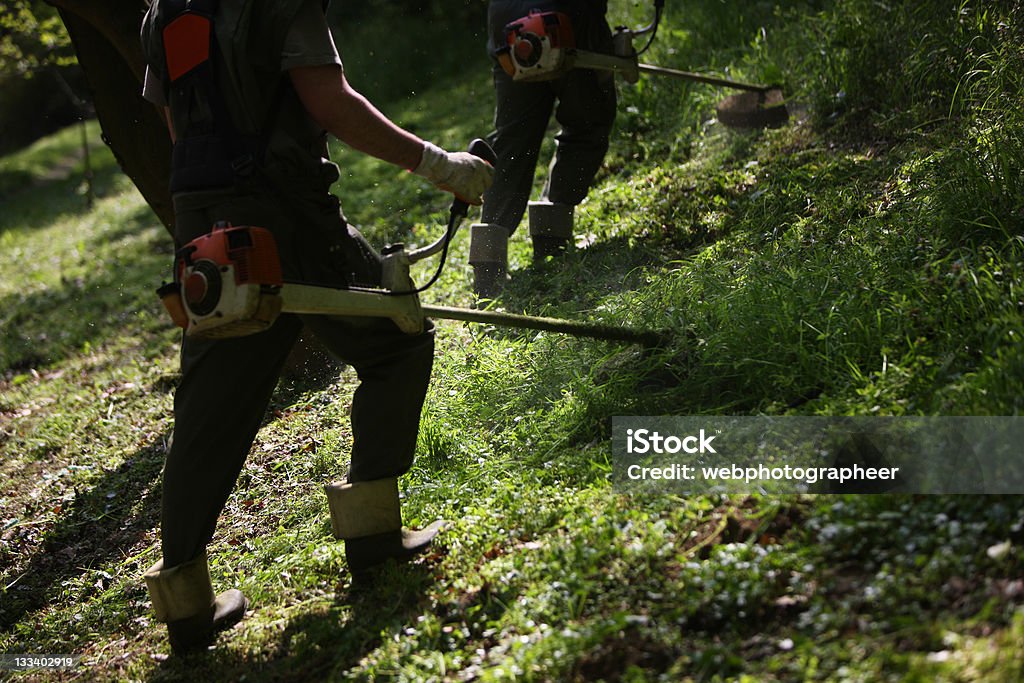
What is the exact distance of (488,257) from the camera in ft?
17.1

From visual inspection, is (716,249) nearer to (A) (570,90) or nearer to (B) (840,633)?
(A) (570,90)

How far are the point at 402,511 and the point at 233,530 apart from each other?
2.75 ft

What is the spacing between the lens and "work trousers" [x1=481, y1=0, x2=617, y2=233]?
16.5ft

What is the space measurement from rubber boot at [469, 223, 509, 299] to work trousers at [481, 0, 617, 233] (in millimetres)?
77

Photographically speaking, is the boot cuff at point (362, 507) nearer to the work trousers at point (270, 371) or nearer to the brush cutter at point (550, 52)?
the work trousers at point (270, 371)

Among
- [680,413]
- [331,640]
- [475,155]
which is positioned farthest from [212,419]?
[680,413]

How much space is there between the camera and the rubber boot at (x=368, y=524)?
3121 mm

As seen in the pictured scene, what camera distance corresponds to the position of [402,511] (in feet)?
11.6

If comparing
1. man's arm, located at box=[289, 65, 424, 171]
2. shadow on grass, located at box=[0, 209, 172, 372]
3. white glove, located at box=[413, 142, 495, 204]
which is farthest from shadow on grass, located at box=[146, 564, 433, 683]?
shadow on grass, located at box=[0, 209, 172, 372]

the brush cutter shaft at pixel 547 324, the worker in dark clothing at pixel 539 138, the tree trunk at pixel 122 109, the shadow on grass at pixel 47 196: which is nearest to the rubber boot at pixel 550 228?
the worker in dark clothing at pixel 539 138

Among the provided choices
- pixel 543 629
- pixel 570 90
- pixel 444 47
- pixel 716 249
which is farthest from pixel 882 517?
pixel 444 47

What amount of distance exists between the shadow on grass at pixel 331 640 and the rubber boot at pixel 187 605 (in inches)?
2.4

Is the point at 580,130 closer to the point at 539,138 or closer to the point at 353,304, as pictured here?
the point at 539,138

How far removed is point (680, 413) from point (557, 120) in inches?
86.3
